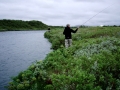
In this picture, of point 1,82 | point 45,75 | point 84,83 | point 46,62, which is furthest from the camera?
point 46,62

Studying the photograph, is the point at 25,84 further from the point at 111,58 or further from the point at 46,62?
the point at 111,58

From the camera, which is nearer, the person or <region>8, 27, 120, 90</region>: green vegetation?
<region>8, 27, 120, 90</region>: green vegetation

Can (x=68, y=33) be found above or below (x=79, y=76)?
above

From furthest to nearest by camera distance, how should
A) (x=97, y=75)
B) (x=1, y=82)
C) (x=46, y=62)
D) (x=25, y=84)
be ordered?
(x=46, y=62) → (x=1, y=82) → (x=25, y=84) → (x=97, y=75)

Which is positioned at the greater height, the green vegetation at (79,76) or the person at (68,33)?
the person at (68,33)

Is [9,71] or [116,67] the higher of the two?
[116,67]

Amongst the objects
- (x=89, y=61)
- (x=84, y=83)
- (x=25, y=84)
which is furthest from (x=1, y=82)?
(x=84, y=83)

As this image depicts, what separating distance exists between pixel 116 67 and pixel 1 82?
23.2ft

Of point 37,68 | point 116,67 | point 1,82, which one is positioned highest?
point 116,67

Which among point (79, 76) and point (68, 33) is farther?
point (68, 33)

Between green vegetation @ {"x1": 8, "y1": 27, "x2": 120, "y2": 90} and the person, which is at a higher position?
the person

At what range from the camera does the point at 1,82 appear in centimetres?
1170

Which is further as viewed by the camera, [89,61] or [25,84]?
[25,84]

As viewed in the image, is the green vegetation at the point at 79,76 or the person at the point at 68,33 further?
the person at the point at 68,33
